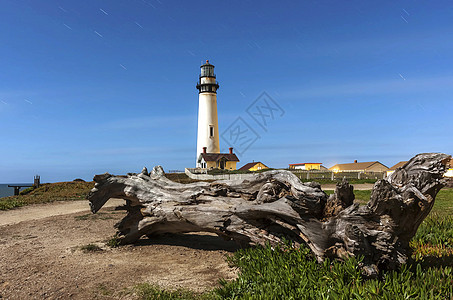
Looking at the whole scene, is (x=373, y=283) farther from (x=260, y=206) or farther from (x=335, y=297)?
(x=260, y=206)

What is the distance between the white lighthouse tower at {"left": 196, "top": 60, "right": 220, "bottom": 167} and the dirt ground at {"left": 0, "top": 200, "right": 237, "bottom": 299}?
37972mm

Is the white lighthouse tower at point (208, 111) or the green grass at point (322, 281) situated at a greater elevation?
the white lighthouse tower at point (208, 111)

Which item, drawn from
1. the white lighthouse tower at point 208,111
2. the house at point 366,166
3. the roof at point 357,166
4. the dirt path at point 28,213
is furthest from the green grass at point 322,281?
the roof at point 357,166

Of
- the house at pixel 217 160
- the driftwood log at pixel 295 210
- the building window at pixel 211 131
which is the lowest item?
the driftwood log at pixel 295 210

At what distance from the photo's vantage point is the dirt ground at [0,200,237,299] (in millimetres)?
5383

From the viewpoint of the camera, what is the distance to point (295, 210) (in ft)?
19.3

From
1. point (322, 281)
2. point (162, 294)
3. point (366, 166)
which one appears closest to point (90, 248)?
point (162, 294)

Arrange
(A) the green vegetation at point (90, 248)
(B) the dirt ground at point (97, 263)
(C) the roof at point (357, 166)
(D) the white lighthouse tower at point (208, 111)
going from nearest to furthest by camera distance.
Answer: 1. (B) the dirt ground at point (97, 263)
2. (A) the green vegetation at point (90, 248)
3. (D) the white lighthouse tower at point (208, 111)
4. (C) the roof at point (357, 166)

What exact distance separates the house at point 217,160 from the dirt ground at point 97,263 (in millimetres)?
38060

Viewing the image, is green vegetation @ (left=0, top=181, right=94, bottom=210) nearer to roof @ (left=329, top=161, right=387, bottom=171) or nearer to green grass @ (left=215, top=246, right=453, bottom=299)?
green grass @ (left=215, top=246, right=453, bottom=299)

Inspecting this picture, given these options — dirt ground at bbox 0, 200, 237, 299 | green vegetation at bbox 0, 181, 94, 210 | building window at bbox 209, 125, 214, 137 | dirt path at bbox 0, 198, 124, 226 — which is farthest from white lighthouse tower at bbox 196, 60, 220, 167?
dirt ground at bbox 0, 200, 237, 299

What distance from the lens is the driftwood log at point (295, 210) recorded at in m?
5.08

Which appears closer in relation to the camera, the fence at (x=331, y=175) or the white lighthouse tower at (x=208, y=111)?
the fence at (x=331, y=175)

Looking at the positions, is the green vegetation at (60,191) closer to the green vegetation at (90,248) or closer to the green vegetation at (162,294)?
the green vegetation at (90,248)
